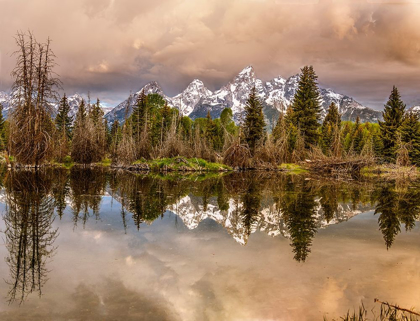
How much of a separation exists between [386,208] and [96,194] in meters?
12.9

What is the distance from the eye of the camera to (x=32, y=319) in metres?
4.29

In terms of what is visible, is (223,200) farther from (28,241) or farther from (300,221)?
(28,241)

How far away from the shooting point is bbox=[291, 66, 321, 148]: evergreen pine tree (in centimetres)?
4819

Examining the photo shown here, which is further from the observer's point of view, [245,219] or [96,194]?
[96,194]

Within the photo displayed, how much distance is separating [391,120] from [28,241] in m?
47.9

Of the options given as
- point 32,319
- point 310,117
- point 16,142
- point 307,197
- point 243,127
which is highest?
point 310,117

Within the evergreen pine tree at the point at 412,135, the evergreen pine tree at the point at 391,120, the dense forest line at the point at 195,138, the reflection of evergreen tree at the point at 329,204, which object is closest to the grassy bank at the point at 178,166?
the dense forest line at the point at 195,138

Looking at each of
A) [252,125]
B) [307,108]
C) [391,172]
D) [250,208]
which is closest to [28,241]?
[250,208]

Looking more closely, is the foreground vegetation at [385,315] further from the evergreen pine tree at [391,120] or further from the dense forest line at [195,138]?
the evergreen pine tree at [391,120]

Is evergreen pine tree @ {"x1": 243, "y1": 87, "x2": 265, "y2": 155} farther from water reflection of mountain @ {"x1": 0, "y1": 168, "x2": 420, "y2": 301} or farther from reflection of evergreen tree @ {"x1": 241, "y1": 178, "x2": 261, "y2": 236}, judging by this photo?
reflection of evergreen tree @ {"x1": 241, "y1": 178, "x2": 261, "y2": 236}

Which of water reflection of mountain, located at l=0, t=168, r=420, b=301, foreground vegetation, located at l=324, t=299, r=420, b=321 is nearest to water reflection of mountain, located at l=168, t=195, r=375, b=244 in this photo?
water reflection of mountain, located at l=0, t=168, r=420, b=301

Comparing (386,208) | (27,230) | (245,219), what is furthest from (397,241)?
(27,230)

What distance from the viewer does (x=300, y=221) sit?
10031mm

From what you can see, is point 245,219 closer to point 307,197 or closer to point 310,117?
point 307,197
